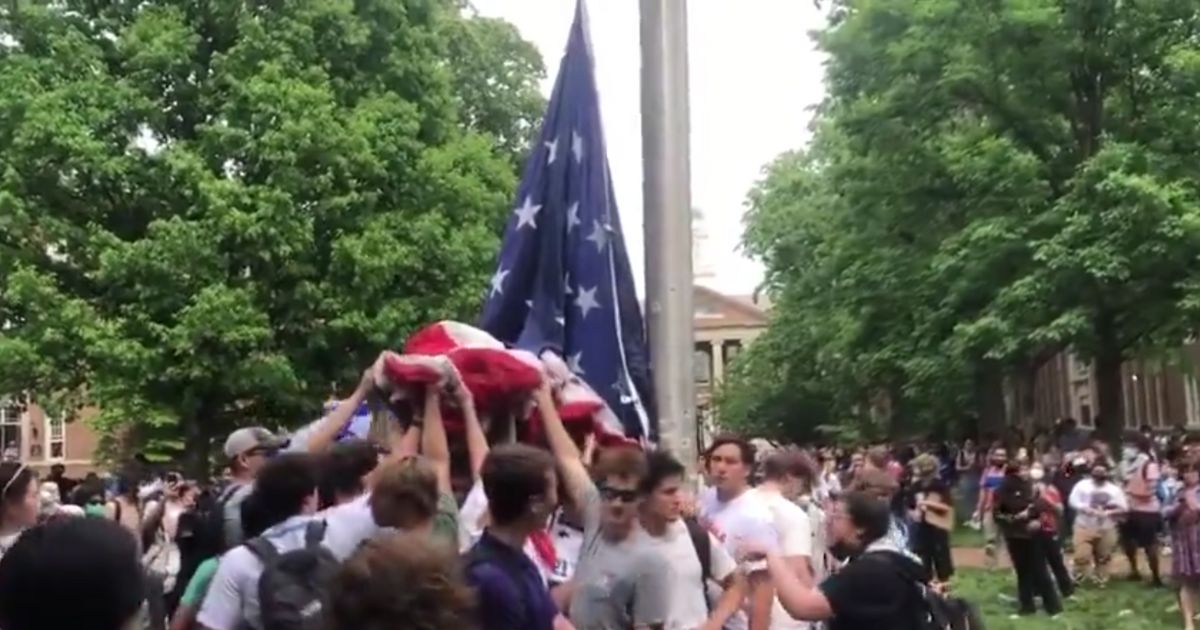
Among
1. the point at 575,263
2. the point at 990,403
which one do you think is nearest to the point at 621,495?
the point at 575,263

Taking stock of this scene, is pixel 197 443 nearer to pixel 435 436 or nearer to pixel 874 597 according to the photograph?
pixel 435 436

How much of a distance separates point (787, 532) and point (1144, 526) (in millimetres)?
11994

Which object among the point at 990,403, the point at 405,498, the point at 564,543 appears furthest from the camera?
the point at 990,403

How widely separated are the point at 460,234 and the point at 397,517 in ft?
77.6

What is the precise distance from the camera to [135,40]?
27.0m

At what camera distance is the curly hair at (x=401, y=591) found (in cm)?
295

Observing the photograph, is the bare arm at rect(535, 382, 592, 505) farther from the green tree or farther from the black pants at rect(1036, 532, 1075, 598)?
the green tree

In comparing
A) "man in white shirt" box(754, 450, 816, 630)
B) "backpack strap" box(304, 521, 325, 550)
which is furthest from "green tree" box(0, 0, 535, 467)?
"backpack strap" box(304, 521, 325, 550)

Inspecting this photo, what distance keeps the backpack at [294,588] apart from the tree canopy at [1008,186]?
23.0 metres

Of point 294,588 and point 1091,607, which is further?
point 1091,607

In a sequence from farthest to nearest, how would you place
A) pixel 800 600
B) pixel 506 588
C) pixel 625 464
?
pixel 800 600, pixel 625 464, pixel 506 588

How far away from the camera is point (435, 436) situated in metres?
6.14

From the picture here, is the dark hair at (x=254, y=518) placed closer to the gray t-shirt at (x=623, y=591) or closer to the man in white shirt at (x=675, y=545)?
the gray t-shirt at (x=623, y=591)

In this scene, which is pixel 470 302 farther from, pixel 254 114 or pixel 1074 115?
pixel 1074 115
